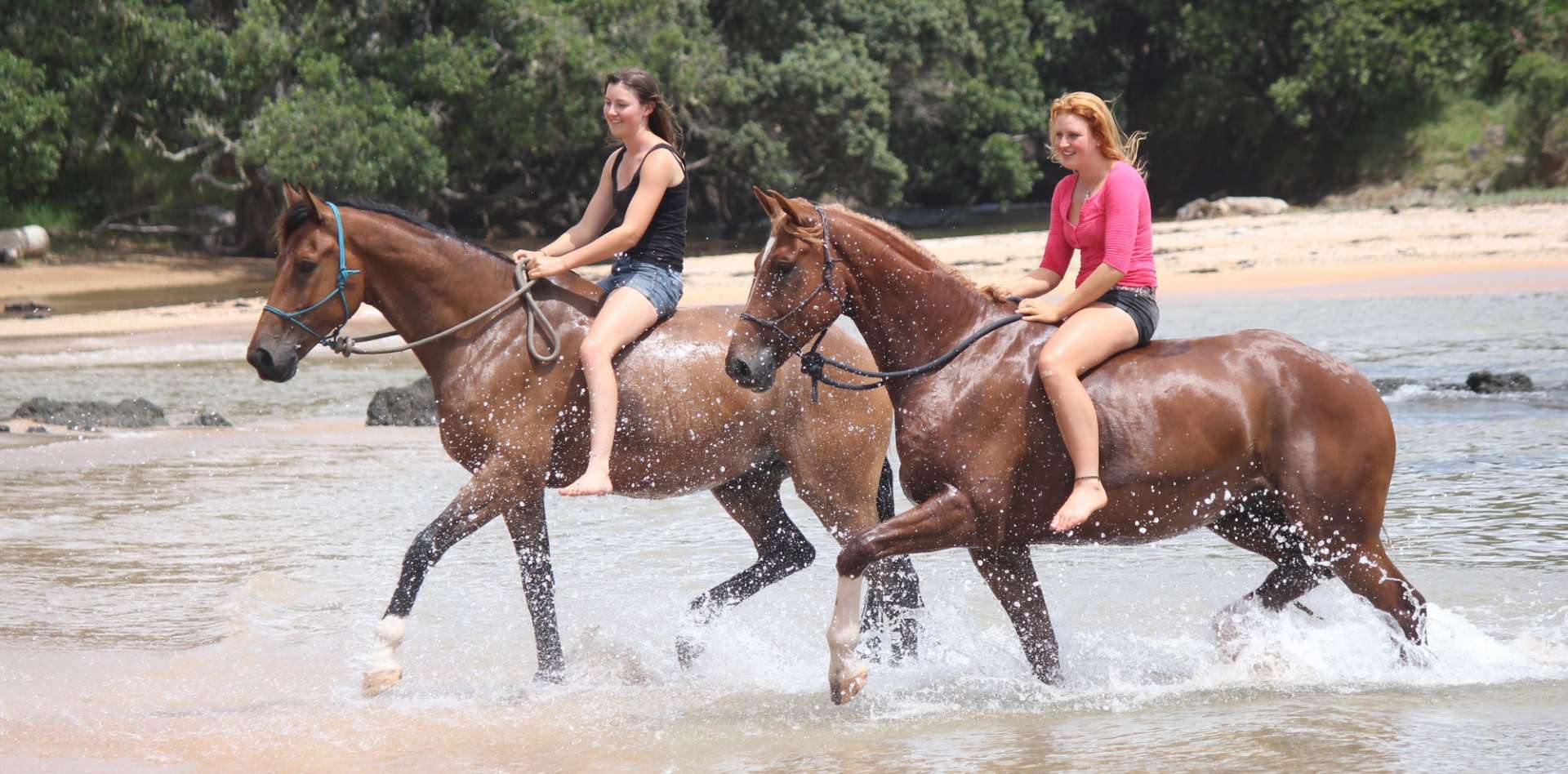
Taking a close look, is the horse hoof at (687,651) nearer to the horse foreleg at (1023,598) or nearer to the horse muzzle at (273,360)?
the horse foreleg at (1023,598)

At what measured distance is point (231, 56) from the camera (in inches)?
1088

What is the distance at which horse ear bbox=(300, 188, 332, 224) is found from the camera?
6.04 meters

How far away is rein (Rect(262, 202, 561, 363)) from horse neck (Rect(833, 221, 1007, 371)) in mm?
1340

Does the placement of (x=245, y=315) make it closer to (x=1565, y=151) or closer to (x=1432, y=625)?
(x=1432, y=625)

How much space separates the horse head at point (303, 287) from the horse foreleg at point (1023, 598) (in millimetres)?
2491

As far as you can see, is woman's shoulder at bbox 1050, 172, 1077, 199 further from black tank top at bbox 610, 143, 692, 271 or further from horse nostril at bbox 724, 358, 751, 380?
black tank top at bbox 610, 143, 692, 271

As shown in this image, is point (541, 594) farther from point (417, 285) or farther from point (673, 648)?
point (417, 285)

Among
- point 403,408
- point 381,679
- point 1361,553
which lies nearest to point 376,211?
point 381,679

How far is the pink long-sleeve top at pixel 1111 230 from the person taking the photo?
5.50 meters

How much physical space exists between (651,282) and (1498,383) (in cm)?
882

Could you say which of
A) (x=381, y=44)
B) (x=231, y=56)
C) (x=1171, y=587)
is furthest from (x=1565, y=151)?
(x=1171, y=587)

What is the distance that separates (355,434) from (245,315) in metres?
11.2

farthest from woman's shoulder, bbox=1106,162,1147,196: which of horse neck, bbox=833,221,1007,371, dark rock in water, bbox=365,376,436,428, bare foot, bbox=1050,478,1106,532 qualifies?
dark rock in water, bbox=365,376,436,428

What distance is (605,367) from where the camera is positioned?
6.16 m
